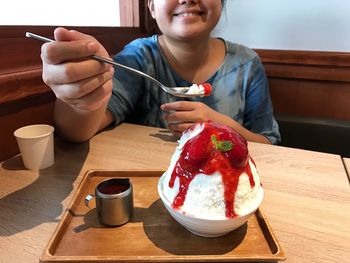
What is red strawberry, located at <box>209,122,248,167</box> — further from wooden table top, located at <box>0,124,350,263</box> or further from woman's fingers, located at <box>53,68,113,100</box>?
woman's fingers, located at <box>53,68,113,100</box>

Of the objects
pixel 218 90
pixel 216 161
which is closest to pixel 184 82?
pixel 218 90

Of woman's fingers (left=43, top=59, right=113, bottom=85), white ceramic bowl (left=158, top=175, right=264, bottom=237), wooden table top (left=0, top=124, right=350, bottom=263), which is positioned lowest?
wooden table top (left=0, top=124, right=350, bottom=263)

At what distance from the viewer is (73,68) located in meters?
0.60

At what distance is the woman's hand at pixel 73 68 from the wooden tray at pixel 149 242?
0.74ft

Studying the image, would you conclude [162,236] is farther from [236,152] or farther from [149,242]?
[236,152]

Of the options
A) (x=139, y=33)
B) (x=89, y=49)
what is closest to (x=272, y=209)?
(x=89, y=49)

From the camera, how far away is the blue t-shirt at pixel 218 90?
1.22m

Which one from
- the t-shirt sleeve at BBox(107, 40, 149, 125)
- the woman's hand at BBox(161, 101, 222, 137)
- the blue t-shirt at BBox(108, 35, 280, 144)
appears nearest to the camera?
the woman's hand at BBox(161, 101, 222, 137)

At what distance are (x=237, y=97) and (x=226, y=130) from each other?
74 cm

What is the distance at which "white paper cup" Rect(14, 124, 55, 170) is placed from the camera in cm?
77

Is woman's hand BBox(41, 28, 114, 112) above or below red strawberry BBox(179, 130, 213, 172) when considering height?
above

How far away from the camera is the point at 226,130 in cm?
56

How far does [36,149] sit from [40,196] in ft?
0.49

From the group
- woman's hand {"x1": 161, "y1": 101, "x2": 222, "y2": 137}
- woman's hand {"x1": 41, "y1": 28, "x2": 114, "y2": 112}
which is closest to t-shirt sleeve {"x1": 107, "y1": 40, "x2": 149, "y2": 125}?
woman's hand {"x1": 161, "y1": 101, "x2": 222, "y2": 137}
